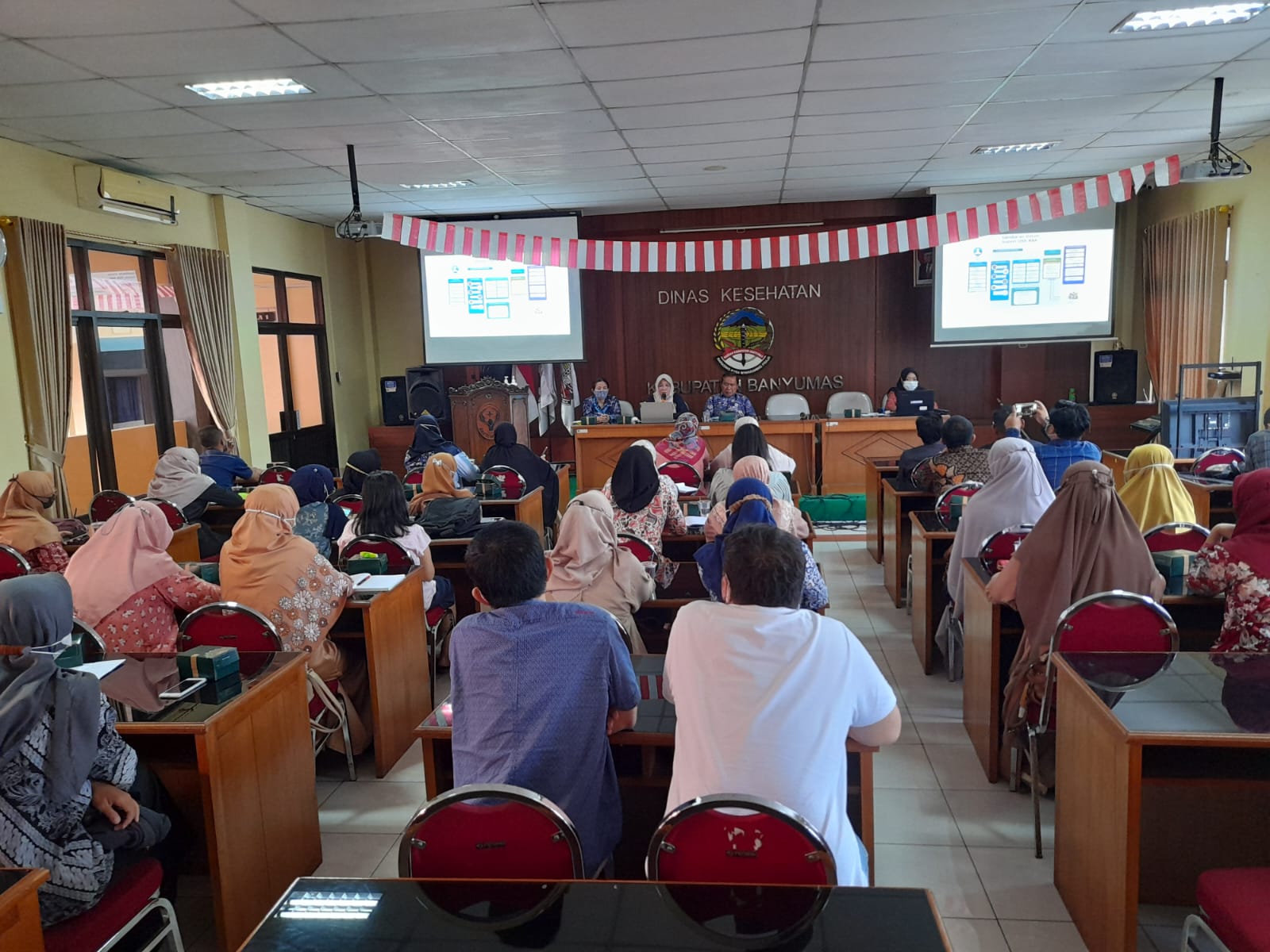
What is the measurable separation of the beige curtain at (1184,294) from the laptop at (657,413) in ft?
16.2

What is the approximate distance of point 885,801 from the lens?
316 centimetres

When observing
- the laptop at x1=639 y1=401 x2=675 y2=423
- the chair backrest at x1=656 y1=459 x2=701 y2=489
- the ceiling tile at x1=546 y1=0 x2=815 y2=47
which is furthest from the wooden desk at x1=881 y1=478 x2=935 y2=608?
the laptop at x1=639 y1=401 x2=675 y2=423

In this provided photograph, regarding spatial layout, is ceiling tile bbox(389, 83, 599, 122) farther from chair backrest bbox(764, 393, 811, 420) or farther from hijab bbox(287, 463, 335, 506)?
chair backrest bbox(764, 393, 811, 420)

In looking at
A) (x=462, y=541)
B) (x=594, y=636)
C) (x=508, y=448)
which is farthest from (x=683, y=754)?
(x=508, y=448)

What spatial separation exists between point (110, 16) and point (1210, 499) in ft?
21.1

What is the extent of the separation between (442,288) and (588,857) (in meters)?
8.60

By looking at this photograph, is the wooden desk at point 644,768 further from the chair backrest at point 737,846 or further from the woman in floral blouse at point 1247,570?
the woman in floral blouse at point 1247,570

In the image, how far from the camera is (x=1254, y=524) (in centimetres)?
267

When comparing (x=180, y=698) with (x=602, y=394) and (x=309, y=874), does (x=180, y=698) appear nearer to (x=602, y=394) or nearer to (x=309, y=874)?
(x=309, y=874)

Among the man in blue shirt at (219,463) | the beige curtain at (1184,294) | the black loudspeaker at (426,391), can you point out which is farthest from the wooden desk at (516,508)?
the beige curtain at (1184,294)

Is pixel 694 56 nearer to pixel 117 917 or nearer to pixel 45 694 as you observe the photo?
pixel 45 694

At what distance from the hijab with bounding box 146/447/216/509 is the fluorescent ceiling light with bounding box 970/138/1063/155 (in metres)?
6.46

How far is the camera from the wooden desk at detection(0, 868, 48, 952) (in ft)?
4.96

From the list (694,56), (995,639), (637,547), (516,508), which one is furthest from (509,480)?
(995,639)
